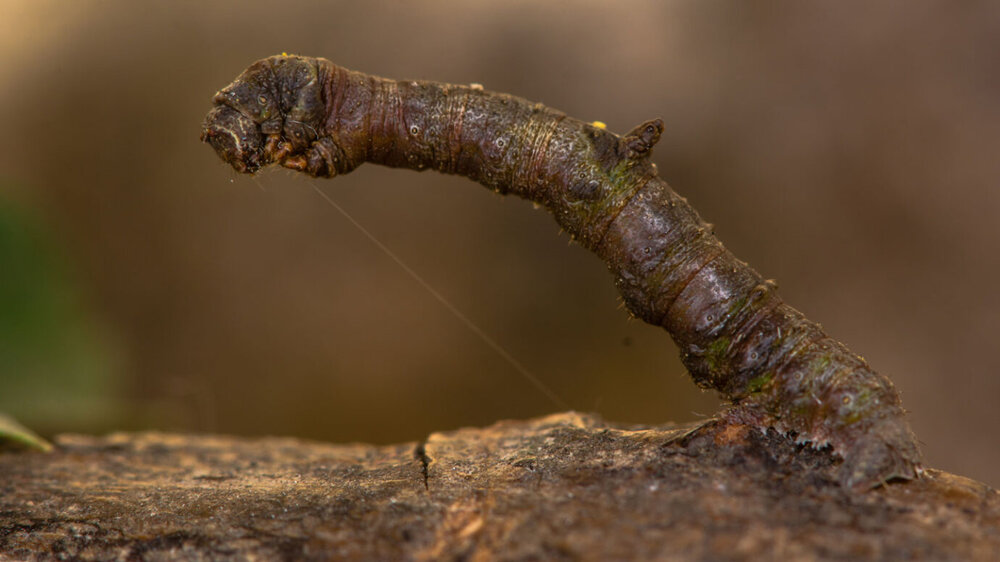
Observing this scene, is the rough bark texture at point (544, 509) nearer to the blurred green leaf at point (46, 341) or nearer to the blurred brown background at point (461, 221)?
the blurred brown background at point (461, 221)

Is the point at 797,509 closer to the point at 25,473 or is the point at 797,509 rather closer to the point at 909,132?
the point at 909,132

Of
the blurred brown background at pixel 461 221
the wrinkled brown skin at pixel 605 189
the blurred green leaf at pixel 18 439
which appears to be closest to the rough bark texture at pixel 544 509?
the wrinkled brown skin at pixel 605 189

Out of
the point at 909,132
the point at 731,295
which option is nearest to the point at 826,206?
the point at 909,132

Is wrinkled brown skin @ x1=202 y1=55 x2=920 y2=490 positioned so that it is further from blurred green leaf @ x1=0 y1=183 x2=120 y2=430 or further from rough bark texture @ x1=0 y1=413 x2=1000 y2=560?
blurred green leaf @ x1=0 y1=183 x2=120 y2=430

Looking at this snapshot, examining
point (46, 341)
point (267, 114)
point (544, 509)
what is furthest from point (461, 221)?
point (46, 341)

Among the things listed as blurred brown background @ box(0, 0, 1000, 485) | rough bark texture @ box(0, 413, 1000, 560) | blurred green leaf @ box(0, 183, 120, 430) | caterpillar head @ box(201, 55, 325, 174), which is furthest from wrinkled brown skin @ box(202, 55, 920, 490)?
blurred green leaf @ box(0, 183, 120, 430)
